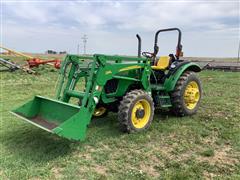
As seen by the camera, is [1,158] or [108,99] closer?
[1,158]

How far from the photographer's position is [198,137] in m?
5.17

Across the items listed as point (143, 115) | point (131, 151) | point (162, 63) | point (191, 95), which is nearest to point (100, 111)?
point (143, 115)

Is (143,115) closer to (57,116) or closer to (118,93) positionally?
(118,93)

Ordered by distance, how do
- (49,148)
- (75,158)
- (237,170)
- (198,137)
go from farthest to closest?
(198,137), (49,148), (75,158), (237,170)

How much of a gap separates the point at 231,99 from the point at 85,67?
494 cm

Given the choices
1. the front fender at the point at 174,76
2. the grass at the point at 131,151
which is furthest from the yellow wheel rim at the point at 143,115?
the front fender at the point at 174,76

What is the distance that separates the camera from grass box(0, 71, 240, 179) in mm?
3885

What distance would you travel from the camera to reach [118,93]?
18.2ft

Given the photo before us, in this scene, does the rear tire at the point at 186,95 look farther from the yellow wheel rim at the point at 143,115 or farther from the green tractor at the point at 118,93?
the yellow wheel rim at the point at 143,115

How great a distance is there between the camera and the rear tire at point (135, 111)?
5.05 metres

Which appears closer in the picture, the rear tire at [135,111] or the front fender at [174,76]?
the rear tire at [135,111]

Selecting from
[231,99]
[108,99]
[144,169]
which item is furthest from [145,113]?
[231,99]

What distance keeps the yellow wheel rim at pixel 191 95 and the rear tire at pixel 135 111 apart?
1.39 meters

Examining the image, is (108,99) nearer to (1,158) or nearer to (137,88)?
(137,88)
